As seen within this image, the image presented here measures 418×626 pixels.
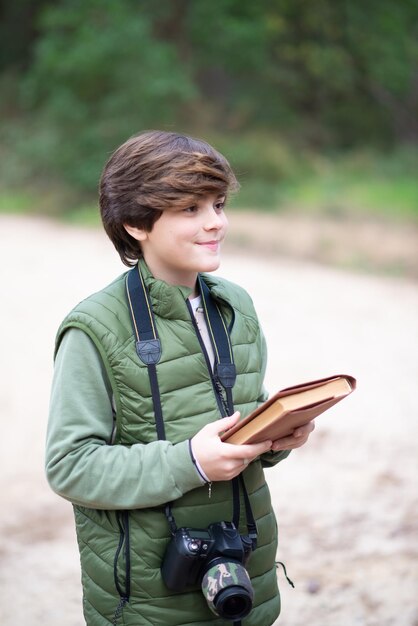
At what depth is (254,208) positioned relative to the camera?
39.6 feet

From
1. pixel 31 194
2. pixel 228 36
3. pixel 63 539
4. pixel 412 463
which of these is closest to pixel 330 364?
pixel 412 463

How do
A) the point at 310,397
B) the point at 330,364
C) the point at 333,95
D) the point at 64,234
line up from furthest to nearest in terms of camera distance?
the point at 333,95 → the point at 64,234 → the point at 330,364 → the point at 310,397

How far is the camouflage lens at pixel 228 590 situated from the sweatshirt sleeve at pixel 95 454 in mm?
160

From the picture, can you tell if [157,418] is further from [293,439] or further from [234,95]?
[234,95]

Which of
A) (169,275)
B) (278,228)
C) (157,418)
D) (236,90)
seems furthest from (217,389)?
(236,90)

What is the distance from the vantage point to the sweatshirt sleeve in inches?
64.7

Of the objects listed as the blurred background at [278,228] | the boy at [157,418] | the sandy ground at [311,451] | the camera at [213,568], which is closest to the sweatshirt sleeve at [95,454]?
the boy at [157,418]

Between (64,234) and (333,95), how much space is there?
24.9 feet

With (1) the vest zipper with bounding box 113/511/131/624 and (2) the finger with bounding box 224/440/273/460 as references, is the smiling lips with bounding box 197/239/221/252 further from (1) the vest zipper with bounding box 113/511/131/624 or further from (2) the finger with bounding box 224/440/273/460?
(1) the vest zipper with bounding box 113/511/131/624

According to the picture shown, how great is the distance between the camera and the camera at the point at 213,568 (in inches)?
64.0

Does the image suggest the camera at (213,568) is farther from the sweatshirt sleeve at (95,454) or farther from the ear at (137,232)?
the ear at (137,232)

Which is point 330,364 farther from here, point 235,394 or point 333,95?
point 333,95

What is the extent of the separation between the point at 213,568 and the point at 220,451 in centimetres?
24

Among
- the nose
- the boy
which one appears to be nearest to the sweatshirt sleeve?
the boy
